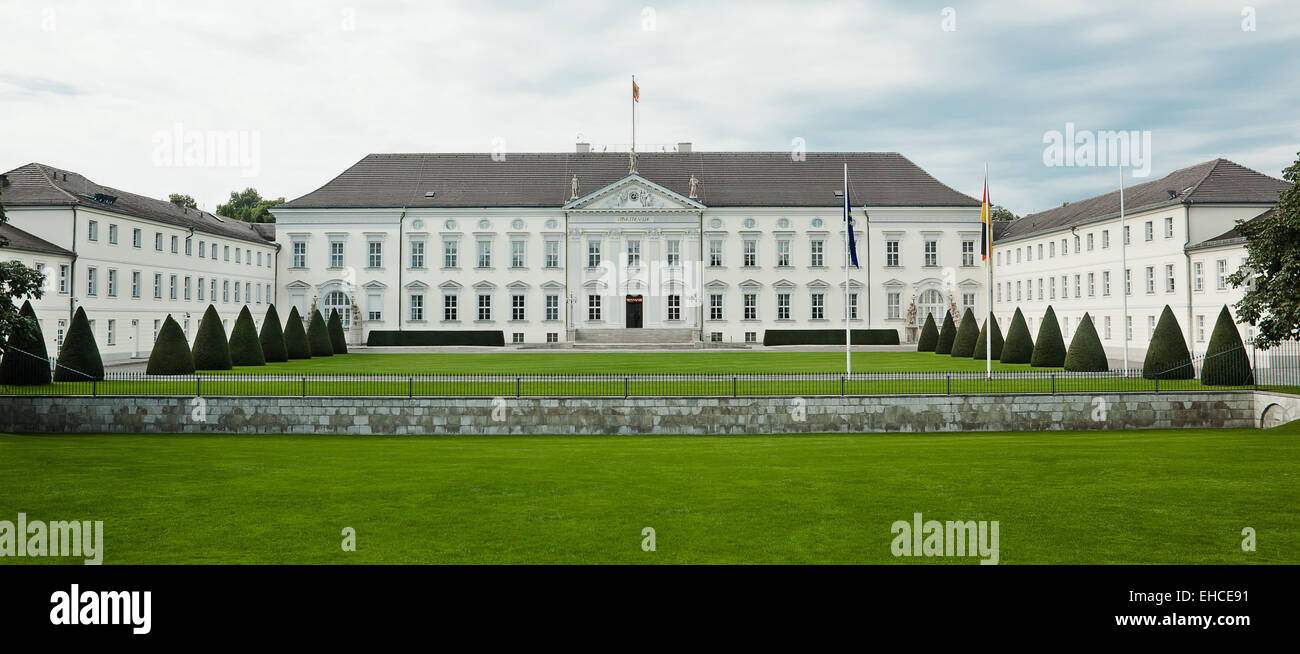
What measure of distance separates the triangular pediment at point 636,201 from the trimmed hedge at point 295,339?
22454mm

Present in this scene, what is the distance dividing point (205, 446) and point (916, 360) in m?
31.1

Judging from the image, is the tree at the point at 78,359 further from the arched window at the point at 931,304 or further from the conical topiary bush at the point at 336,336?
the arched window at the point at 931,304

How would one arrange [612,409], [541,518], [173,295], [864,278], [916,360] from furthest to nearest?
[864,278] → [173,295] → [916,360] → [612,409] → [541,518]

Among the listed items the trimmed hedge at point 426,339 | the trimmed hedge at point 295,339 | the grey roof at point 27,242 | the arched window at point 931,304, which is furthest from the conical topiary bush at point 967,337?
the grey roof at point 27,242

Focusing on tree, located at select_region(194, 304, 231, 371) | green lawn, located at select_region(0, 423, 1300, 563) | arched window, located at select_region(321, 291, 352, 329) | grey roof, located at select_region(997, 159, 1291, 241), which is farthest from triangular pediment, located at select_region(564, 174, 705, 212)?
green lawn, located at select_region(0, 423, 1300, 563)

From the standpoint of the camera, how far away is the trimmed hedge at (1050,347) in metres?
34.6

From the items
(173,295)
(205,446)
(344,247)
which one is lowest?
(205,446)

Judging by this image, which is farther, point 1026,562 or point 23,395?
point 23,395

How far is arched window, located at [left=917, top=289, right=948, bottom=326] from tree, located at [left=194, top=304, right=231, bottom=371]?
44.5 metres

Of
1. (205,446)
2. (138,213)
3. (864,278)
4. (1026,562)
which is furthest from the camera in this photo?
(864,278)

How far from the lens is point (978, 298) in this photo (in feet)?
200

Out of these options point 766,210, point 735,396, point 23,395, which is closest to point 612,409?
point 735,396

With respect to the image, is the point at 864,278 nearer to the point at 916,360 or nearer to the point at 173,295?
the point at 916,360

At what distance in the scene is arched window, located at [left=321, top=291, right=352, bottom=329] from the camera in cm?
6031
